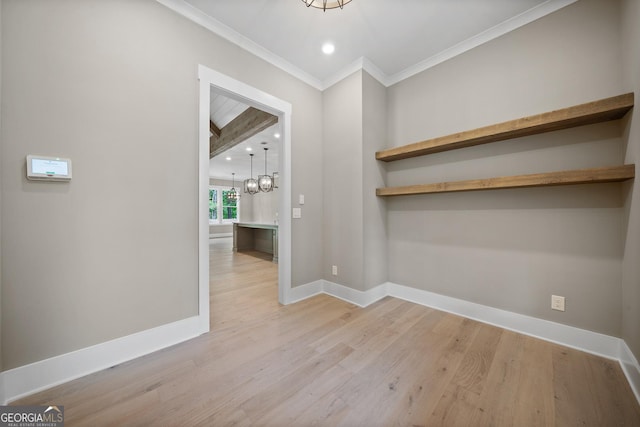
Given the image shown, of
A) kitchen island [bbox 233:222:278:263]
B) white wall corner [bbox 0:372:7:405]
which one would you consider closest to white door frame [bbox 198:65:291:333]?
white wall corner [bbox 0:372:7:405]

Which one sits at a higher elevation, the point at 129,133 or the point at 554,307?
the point at 129,133

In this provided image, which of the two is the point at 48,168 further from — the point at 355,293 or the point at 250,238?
the point at 250,238

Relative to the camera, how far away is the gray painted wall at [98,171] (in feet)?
4.41

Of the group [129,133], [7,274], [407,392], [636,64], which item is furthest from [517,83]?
[7,274]

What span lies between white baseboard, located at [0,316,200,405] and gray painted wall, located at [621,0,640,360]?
10.4 feet

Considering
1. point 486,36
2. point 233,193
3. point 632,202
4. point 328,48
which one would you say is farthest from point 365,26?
point 233,193

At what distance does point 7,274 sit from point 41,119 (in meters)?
0.94

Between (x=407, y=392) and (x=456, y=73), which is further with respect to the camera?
(x=456, y=73)

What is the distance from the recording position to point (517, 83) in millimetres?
2078

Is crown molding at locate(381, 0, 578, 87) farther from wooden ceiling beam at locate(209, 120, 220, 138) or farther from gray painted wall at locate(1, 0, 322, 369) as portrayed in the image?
wooden ceiling beam at locate(209, 120, 220, 138)

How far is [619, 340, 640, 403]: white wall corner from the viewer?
1.33 metres

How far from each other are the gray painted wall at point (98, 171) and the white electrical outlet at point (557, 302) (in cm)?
303

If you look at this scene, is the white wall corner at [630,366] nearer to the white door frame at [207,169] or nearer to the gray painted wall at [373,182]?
the gray painted wall at [373,182]

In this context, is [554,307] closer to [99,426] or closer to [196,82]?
[99,426]
